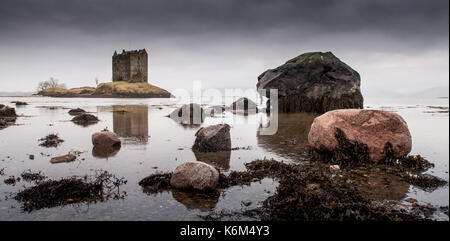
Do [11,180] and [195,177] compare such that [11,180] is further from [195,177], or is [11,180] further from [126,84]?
[126,84]

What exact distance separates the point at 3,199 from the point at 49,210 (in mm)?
1258

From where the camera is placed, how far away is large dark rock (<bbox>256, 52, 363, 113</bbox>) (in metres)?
31.6

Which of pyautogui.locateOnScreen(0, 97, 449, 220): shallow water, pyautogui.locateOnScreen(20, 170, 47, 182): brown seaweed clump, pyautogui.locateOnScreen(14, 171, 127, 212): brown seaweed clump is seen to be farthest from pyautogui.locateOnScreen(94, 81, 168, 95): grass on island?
pyautogui.locateOnScreen(14, 171, 127, 212): brown seaweed clump

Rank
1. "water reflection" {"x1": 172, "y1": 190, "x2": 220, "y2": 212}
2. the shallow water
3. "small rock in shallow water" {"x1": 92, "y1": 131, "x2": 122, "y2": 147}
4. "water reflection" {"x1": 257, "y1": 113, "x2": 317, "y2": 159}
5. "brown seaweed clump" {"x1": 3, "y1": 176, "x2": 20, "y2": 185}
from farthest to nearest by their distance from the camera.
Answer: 1. "small rock in shallow water" {"x1": 92, "y1": 131, "x2": 122, "y2": 147}
2. "water reflection" {"x1": 257, "y1": 113, "x2": 317, "y2": 159}
3. "brown seaweed clump" {"x1": 3, "y1": 176, "x2": 20, "y2": 185}
4. "water reflection" {"x1": 172, "y1": 190, "x2": 220, "y2": 212}
5. the shallow water

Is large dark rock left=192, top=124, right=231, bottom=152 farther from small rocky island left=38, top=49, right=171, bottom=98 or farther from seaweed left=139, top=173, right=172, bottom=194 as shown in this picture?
small rocky island left=38, top=49, right=171, bottom=98

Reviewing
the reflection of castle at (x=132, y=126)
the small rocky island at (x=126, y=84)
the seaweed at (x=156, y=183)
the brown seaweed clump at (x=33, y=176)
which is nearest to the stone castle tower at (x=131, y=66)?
the small rocky island at (x=126, y=84)

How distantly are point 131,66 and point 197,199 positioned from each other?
127757mm

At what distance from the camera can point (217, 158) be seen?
10062 millimetres

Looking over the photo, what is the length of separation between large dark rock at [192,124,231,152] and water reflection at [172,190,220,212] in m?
4.66

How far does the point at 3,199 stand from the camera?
5.84m

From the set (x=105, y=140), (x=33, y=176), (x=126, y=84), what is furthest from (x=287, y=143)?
(x=126, y=84)
